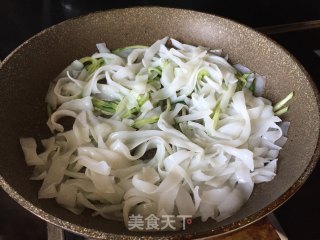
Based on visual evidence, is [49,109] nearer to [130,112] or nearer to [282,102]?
[130,112]

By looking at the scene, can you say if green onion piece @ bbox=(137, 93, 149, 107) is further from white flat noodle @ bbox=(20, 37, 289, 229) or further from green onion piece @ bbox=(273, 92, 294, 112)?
green onion piece @ bbox=(273, 92, 294, 112)

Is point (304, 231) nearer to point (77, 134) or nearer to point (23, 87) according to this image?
point (77, 134)

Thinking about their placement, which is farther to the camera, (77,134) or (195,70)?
(195,70)

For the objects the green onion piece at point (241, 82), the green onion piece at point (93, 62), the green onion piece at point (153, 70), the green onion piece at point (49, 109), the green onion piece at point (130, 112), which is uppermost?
the green onion piece at point (241, 82)

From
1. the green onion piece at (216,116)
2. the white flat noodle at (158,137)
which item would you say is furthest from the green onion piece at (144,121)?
the green onion piece at (216,116)

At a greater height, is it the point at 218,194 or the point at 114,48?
the point at 114,48

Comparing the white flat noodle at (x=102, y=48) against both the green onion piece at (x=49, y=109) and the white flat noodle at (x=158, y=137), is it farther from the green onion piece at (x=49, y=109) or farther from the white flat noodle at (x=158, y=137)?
the green onion piece at (x=49, y=109)

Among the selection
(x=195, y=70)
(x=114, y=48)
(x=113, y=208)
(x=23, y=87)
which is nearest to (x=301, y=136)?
(x=195, y=70)

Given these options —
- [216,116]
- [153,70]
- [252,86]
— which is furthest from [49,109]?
[252,86]
